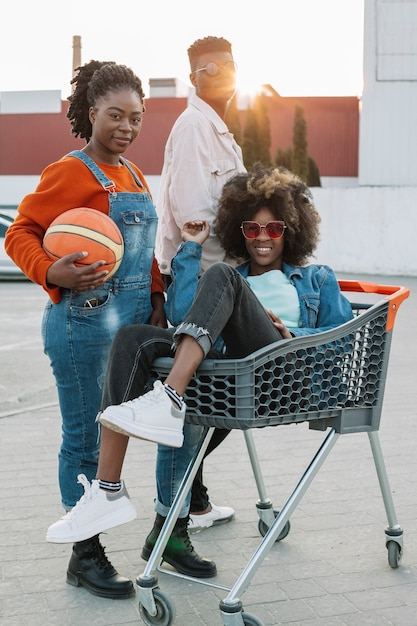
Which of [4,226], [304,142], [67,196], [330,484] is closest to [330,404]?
[67,196]

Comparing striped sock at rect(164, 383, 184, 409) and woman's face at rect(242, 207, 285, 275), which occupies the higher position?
woman's face at rect(242, 207, 285, 275)

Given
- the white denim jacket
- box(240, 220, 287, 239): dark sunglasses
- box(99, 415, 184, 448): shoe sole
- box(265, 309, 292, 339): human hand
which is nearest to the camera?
box(99, 415, 184, 448): shoe sole

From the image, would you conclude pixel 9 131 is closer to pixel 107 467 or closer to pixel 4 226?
pixel 4 226

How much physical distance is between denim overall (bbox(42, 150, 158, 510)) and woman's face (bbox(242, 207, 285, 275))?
43cm

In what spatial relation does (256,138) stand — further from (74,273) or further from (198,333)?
(198,333)

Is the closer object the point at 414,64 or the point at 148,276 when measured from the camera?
the point at 148,276

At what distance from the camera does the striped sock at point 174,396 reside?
2986 millimetres

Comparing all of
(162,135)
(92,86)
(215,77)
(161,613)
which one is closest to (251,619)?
(161,613)

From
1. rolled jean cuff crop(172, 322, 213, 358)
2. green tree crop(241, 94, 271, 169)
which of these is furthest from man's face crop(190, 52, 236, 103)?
green tree crop(241, 94, 271, 169)

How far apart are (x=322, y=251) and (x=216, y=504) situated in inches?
762

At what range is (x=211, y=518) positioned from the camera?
13.9 ft

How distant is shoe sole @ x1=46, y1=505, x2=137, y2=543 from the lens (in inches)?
122

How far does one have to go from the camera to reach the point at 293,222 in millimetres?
3807

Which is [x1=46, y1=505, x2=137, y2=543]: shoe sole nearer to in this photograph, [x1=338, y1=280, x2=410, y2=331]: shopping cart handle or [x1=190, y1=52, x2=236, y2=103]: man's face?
[x1=338, y1=280, x2=410, y2=331]: shopping cart handle
